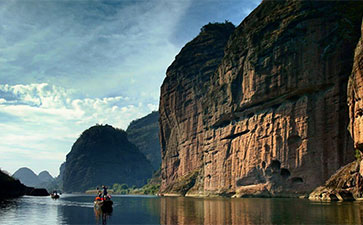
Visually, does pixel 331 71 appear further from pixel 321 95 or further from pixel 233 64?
pixel 233 64

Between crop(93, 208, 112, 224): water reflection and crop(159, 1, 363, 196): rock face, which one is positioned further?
crop(159, 1, 363, 196): rock face

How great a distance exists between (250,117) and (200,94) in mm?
43436

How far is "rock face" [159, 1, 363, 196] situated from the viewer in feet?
205

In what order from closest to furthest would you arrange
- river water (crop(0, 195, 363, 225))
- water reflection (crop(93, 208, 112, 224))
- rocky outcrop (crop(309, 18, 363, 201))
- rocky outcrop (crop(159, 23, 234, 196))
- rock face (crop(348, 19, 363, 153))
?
river water (crop(0, 195, 363, 225)) → water reflection (crop(93, 208, 112, 224)) → rock face (crop(348, 19, 363, 153)) → rocky outcrop (crop(309, 18, 363, 201)) → rocky outcrop (crop(159, 23, 234, 196))

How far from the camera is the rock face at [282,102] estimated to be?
6250 cm

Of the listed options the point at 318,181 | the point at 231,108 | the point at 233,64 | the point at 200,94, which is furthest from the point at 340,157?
the point at 200,94

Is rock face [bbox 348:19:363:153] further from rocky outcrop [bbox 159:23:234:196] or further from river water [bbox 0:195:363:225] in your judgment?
rocky outcrop [bbox 159:23:234:196]

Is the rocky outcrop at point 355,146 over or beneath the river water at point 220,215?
over

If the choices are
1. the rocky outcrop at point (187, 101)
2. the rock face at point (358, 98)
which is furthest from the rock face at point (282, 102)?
the rocky outcrop at point (187, 101)

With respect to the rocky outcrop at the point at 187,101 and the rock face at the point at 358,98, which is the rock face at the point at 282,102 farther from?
the rocky outcrop at the point at 187,101

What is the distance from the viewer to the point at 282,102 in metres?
70.6

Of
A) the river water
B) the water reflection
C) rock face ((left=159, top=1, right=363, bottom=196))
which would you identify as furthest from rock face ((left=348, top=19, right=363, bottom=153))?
the water reflection

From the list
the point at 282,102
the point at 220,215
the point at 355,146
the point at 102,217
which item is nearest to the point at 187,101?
the point at 282,102

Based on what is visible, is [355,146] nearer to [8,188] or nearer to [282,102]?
[282,102]
